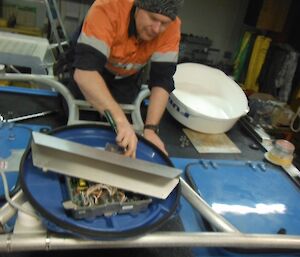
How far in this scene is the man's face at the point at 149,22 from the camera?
81cm

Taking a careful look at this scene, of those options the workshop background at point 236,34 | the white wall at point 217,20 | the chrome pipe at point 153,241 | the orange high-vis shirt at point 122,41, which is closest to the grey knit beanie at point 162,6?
the orange high-vis shirt at point 122,41

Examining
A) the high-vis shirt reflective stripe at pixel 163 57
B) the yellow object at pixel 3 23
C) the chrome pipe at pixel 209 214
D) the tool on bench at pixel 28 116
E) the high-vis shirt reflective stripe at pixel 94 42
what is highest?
the high-vis shirt reflective stripe at pixel 94 42

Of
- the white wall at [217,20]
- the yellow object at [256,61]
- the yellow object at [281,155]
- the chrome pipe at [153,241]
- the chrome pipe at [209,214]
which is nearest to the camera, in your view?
the chrome pipe at [153,241]

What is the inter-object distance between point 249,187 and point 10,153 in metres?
0.73

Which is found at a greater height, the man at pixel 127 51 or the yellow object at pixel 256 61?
the man at pixel 127 51

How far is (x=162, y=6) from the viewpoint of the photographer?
0.77 m

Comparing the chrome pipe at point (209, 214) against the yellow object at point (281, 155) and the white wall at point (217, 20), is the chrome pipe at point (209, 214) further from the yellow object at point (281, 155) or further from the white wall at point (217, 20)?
the white wall at point (217, 20)

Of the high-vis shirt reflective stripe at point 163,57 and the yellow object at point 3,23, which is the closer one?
the high-vis shirt reflective stripe at point 163,57

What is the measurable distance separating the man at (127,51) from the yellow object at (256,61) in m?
1.66

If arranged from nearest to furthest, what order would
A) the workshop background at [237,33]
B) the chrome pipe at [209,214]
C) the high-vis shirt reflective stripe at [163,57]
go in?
the chrome pipe at [209,214] → the high-vis shirt reflective stripe at [163,57] → the workshop background at [237,33]

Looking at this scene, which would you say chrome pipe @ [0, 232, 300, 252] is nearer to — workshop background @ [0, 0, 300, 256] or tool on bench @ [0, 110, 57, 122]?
tool on bench @ [0, 110, 57, 122]

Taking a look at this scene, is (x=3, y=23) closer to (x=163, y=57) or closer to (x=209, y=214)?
(x=163, y=57)

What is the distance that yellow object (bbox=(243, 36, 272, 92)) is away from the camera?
2463mm

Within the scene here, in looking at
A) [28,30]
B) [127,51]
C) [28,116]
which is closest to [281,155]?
[127,51]
